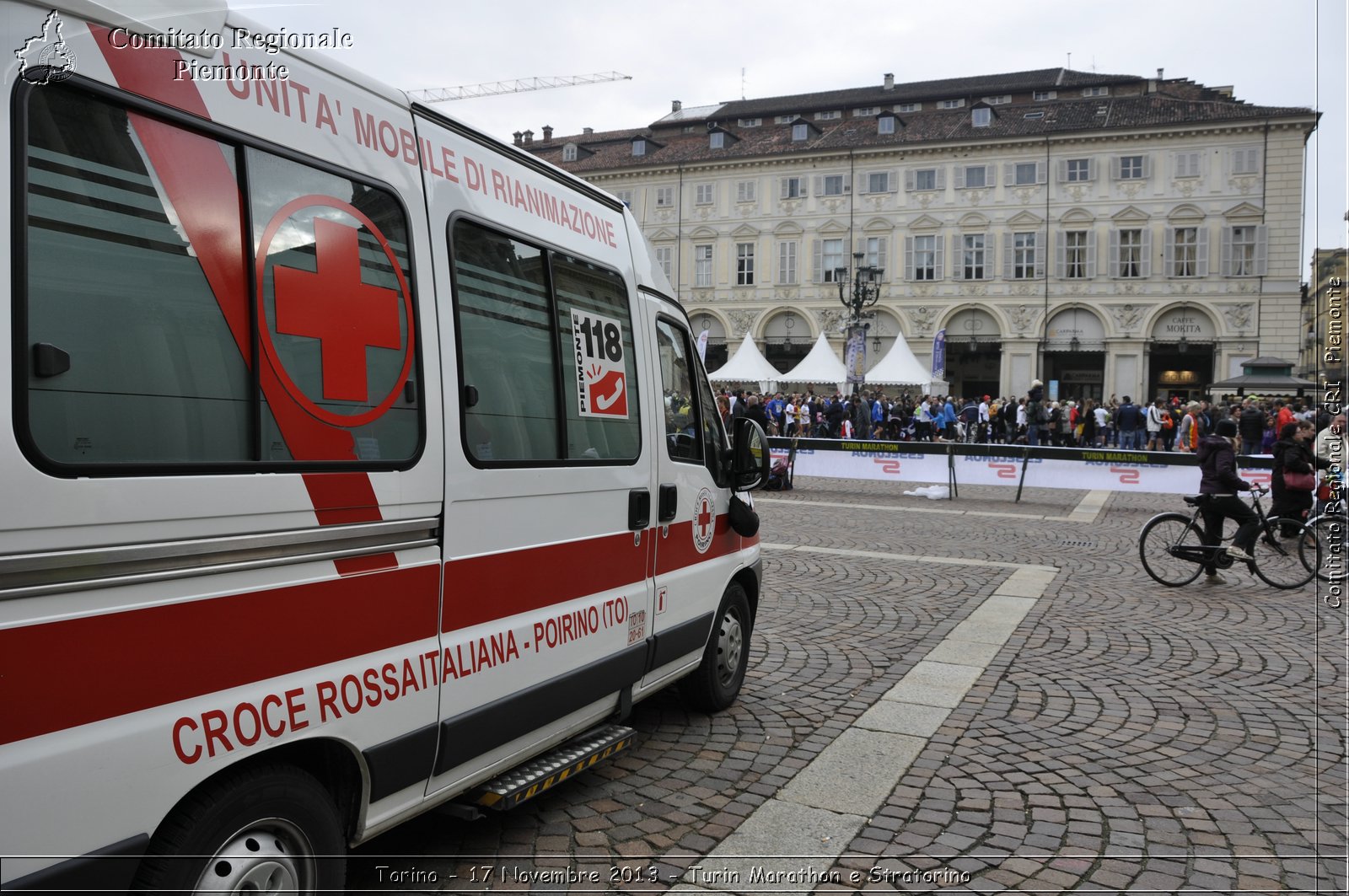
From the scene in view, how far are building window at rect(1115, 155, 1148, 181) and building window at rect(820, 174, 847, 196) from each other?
12.8 metres

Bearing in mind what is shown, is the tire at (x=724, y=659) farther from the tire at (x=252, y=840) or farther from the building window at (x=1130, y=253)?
the building window at (x=1130, y=253)

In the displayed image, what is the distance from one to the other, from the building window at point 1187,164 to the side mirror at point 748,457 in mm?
47951

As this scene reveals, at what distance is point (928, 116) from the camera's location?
52844 millimetres

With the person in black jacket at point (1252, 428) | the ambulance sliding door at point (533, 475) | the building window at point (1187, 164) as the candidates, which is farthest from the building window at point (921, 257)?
the ambulance sliding door at point (533, 475)

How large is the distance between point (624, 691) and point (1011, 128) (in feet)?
165

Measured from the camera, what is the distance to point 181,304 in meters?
2.39

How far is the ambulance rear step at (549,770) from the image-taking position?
3.49 metres

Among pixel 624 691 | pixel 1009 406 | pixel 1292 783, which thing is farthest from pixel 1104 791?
pixel 1009 406

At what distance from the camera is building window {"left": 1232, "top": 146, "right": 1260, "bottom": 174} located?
1754 inches

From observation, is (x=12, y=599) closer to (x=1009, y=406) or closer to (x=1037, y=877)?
(x=1037, y=877)

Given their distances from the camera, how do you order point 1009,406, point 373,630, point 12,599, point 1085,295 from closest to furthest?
1. point 12,599
2. point 373,630
3. point 1009,406
4. point 1085,295

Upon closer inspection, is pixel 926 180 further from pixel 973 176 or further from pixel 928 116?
pixel 928 116

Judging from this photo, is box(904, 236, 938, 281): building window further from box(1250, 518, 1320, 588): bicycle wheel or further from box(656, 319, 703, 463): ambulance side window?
box(656, 319, 703, 463): ambulance side window

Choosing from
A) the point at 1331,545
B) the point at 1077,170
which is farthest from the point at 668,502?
the point at 1077,170
